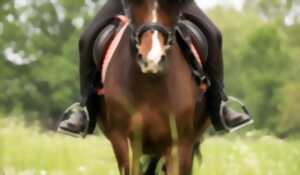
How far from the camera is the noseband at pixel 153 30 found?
905cm

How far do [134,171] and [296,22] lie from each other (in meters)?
94.9

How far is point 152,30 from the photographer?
9.00 meters

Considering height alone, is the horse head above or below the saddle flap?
above

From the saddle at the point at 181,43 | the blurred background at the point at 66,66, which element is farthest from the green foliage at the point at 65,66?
the saddle at the point at 181,43

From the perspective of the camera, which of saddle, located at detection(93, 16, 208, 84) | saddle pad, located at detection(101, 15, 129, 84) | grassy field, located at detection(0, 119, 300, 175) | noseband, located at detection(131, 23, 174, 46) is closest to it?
noseband, located at detection(131, 23, 174, 46)

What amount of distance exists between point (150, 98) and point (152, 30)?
88 cm

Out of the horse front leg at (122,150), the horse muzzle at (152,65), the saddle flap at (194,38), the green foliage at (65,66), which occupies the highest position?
the horse muzzle at (152,65)

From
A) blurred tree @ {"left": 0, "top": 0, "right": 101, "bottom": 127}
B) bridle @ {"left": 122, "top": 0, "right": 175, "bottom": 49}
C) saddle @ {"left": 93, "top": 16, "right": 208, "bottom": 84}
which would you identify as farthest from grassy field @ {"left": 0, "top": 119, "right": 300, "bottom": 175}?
blurred tree @ {"left": 0, "top": 0, "right": 101, "bottom": 127}

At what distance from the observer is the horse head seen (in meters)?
8.74

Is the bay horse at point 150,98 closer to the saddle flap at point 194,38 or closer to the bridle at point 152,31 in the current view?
the bridle at point 152,31

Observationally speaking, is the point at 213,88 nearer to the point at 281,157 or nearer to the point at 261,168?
the point at 261,168

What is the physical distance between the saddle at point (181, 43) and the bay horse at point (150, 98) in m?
0.09

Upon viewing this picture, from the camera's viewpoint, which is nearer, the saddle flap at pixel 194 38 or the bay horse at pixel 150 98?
the bay horse at pixel 150 98

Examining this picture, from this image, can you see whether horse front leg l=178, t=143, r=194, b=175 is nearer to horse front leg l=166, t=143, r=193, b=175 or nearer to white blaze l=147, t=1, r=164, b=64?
horse front leg l=166, t=143, r=193, b=175
